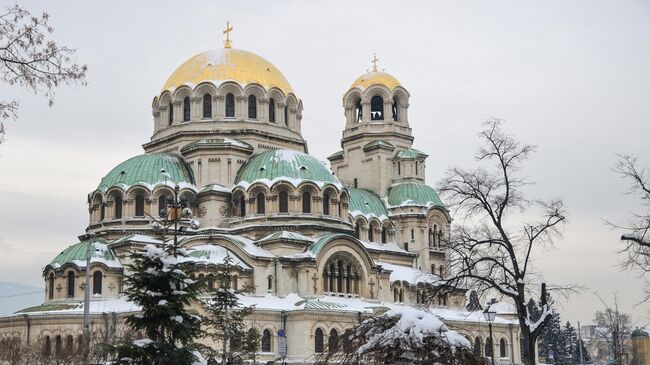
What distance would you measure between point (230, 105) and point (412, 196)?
17.0 meters

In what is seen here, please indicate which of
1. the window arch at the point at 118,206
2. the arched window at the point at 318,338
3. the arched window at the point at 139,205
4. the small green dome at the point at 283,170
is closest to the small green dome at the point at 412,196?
the small green dome at the point at 283,170

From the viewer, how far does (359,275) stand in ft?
199

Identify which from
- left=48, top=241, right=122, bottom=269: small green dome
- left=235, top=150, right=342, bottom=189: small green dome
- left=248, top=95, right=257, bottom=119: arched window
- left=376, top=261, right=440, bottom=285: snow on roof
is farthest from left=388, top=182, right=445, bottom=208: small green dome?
left=48, top=241, right=122, bottom=269: small green dome

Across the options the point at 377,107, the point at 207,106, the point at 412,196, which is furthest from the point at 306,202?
the point at 377,107

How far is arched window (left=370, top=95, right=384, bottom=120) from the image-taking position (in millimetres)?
77450

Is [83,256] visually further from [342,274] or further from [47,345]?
[342,274]

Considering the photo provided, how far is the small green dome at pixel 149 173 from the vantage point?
6147 cm

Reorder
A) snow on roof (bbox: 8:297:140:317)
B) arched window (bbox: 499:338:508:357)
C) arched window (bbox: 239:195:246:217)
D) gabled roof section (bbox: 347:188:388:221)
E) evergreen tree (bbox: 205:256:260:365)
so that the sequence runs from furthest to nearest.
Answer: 1. arched window (bbox: 499:338:508:357)
2. gabled roof section (bbox: 347:188:388:221)
3. arched window (bbox: 239:195:246:217)
4. snow on roof (bbox: 8:297:140:317)
5. evergreen tree (bbox: 205:256:260:365)

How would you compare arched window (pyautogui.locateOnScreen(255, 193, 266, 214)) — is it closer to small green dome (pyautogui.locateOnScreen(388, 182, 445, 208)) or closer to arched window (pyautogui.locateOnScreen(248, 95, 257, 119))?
arched window (pyautogui.locateOnScreen(248, 95, 257, 119))

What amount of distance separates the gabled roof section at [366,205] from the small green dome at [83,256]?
19680 millimetres

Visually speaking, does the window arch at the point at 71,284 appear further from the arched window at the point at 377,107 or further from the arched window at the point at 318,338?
the arched window at the point at 377,107

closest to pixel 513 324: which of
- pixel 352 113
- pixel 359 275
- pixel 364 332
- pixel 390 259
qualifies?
pixel 390 259

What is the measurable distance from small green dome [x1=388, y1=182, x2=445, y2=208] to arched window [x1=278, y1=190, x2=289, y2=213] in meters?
15.0

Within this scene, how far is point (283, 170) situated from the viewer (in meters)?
61.3
